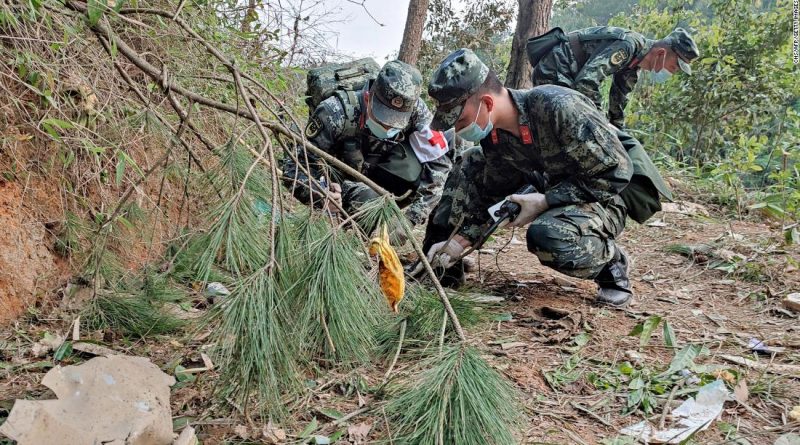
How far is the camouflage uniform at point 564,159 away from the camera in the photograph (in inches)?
90.7

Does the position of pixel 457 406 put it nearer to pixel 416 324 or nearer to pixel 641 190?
pixel 416 324

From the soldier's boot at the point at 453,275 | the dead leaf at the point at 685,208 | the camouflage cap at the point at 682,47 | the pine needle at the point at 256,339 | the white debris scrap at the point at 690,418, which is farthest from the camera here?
the dead leaf at the point at 685,208

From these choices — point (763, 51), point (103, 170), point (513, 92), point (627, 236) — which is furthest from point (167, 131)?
point (763, 51)

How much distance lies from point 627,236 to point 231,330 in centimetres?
341

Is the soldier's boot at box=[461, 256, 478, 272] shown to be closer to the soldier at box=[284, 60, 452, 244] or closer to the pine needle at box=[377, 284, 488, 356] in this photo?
the soldier at box=[284, 60, 452, 244]

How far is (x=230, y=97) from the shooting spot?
3.23m

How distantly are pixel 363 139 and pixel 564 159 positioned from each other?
1.18 m

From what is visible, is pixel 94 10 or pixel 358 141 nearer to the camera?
pixel 94 10

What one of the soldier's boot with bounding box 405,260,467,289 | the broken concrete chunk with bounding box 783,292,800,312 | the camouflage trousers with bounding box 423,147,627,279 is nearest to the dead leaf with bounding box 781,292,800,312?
the broken concrete chunk with bounding box 783,292,800,312

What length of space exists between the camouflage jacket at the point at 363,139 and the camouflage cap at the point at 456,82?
2.37ft

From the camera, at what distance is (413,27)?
5.82 metres

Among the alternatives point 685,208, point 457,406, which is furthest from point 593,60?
point 457,406

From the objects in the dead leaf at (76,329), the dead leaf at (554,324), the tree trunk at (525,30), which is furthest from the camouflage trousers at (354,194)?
the tree trunk at (525,30)

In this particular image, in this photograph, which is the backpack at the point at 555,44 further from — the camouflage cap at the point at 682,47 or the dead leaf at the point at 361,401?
the dead leaf at the point at 361,401
